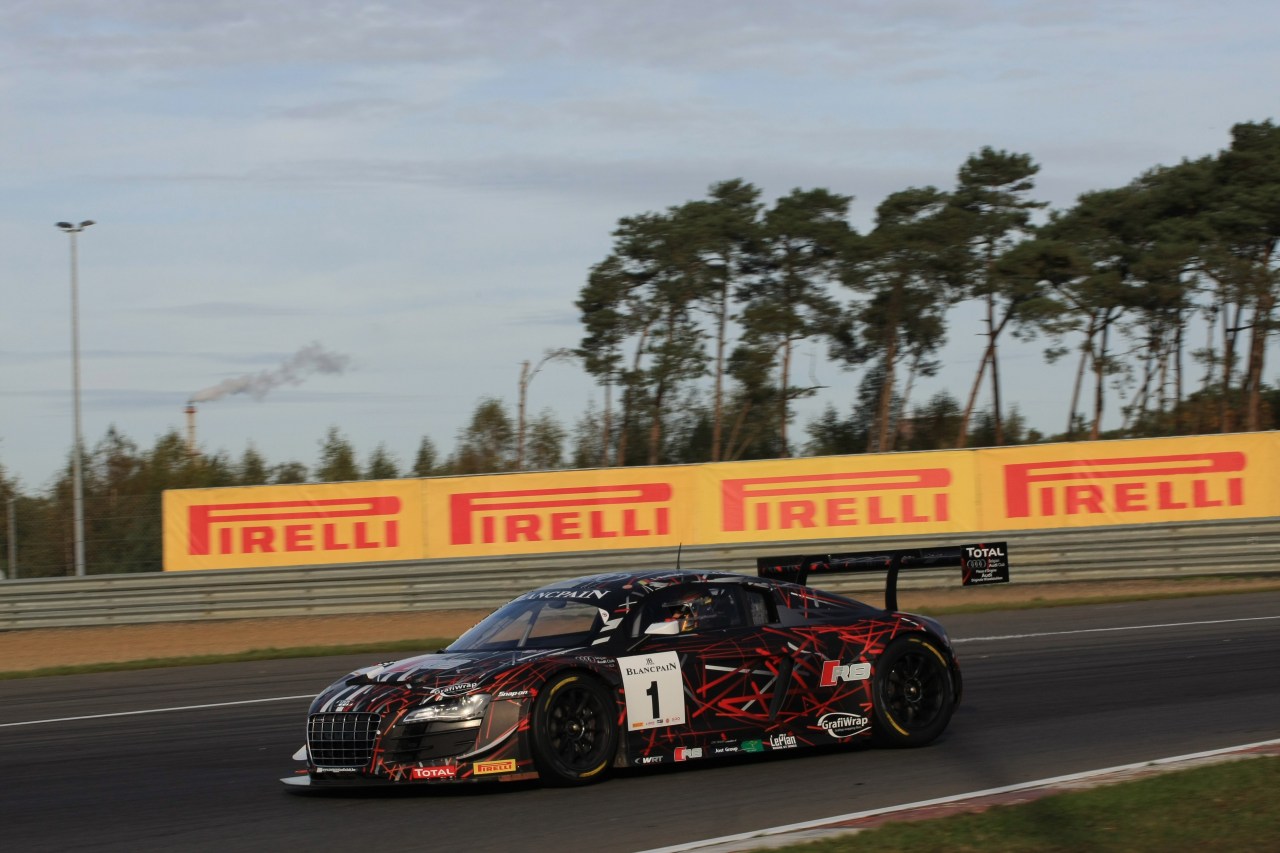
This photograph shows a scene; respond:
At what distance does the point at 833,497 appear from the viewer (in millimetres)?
24547

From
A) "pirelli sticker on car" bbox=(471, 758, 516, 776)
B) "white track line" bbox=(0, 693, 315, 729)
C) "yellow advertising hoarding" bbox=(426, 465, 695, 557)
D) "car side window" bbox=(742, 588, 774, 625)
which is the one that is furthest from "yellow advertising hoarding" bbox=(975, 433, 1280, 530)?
"pirelli sticker on car" bbox=(471, 758, 516, 776)

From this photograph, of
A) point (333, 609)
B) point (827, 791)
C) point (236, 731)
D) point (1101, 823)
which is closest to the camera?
point (1101, 823)

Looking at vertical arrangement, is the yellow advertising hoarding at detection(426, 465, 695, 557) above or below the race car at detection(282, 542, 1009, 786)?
above

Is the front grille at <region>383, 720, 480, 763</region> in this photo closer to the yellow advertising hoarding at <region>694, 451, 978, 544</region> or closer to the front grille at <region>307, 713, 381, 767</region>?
the front grille at <region>307, 713, 381, 767</region>

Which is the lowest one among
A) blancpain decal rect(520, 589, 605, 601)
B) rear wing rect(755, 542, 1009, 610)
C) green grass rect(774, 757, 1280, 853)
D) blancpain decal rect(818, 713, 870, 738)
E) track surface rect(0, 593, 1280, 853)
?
track surface rect(0, 593, 1280, 853)

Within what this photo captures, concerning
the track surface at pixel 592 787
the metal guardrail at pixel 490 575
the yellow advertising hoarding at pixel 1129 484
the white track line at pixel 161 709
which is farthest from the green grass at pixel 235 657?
the yellow advertising hoarding at pixel 1129 484

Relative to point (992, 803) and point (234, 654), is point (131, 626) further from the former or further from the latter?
point (992, 803)

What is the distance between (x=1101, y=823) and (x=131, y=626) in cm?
1982

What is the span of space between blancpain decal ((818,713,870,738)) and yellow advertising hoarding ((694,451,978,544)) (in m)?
15.2

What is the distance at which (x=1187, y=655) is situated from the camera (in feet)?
44.3

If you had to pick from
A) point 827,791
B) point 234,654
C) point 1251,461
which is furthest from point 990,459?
point 827,791

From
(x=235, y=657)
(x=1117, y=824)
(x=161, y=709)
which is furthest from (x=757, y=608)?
(x=235, y=657)

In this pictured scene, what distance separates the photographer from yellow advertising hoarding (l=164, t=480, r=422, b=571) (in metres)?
25.1

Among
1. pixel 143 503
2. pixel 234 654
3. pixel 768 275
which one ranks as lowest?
pixel 234 654
